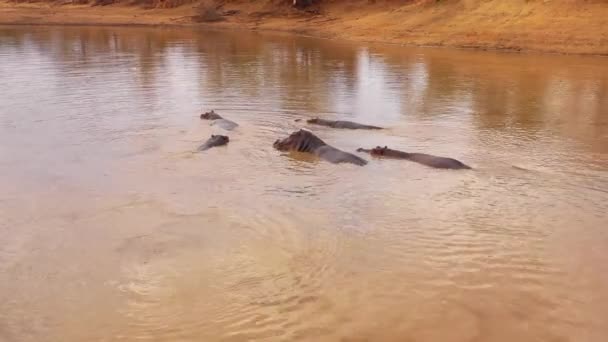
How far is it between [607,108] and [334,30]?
20.6m

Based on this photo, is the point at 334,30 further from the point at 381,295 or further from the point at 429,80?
the point at 381,295

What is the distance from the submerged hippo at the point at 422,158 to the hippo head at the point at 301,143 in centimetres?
81

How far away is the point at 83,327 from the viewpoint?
579 cm

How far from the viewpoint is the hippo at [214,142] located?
1168 centimetres

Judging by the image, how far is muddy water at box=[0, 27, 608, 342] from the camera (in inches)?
235

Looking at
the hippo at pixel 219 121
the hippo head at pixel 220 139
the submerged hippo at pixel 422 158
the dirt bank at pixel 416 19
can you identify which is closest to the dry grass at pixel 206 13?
the dirt bank at pixel 416 19

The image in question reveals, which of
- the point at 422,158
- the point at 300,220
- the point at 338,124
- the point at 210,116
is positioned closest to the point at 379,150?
the point at 422,158

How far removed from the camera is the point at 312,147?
1130 centimetres

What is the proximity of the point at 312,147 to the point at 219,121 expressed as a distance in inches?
119

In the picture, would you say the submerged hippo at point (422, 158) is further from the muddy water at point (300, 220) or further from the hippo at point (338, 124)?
the hippo at point (338, 124)

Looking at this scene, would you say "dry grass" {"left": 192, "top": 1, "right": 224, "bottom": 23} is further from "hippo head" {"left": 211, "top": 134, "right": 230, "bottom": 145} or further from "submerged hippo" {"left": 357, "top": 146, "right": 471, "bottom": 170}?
"submerged hippo" {"left": 357, "top": 146, "right": 471, "bottom": 170}

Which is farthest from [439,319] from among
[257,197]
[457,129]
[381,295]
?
[457,129]

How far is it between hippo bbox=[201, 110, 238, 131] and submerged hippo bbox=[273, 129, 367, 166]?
1761 millimetres

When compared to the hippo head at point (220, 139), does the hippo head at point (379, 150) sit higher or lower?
lower
